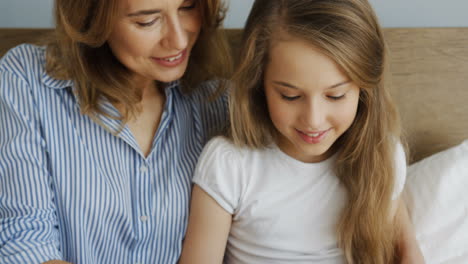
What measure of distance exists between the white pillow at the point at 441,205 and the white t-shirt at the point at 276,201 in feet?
0.40

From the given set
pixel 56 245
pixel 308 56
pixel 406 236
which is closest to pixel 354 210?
pixel 406 236

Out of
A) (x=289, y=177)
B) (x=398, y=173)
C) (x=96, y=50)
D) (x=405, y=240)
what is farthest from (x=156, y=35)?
(x=405, y=240)

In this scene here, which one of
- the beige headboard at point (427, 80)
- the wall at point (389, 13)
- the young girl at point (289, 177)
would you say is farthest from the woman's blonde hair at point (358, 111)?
the wall at point (389, 13)

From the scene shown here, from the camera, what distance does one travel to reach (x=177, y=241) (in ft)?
4.21

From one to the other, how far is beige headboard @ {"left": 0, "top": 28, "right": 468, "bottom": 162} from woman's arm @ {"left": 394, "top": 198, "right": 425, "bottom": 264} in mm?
296

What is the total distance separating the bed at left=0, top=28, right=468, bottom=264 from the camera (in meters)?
1.39

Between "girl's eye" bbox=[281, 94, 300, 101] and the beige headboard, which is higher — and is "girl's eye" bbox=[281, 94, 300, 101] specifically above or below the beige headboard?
above

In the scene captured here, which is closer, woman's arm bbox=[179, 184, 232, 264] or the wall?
woman's arm bbox=[179, 184, 232, 264]

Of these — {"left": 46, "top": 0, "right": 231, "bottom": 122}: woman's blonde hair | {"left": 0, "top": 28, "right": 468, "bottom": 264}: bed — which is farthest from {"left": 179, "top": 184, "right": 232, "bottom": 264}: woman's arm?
{"left": 0, "top": 28, "right": 468, "bottom": 264}: bed

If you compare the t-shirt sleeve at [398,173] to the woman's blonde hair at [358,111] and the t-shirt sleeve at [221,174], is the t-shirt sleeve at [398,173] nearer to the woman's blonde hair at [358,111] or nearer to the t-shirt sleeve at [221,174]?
the woman's blonde hair at [358,111]

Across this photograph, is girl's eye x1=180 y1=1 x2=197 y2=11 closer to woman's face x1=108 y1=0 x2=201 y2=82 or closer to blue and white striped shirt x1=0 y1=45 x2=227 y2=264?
woman's face x1=108 y1=0 x2=201 y2=82

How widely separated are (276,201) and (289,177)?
66 millimetres

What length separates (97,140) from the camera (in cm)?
125

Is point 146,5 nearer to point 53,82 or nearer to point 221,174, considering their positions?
point 53,82
